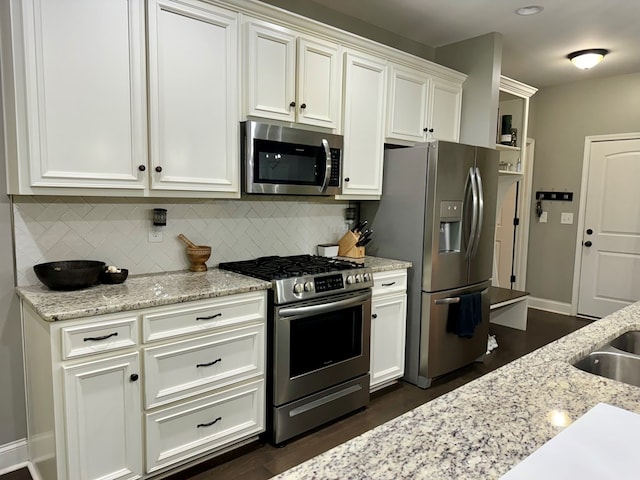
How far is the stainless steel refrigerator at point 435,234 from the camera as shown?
10.4 ft

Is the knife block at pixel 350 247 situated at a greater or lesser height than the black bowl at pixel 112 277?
greater

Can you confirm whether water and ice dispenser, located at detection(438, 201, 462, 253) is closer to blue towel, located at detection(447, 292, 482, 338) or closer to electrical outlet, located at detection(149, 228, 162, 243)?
blue towel, located at detection(447, 292, 482, 338)

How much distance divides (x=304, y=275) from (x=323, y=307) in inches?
8.9

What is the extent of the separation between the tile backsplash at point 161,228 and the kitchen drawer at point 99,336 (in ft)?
2.14

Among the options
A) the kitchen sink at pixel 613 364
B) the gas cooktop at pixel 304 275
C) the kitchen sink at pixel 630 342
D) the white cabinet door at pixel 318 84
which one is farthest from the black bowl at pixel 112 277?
the kitchen sink at pixel 630 342

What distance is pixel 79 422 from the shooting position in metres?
1.83

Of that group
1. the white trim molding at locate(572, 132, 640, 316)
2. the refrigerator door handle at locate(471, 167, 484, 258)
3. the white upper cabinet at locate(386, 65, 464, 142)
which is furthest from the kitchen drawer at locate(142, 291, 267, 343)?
the white trim molding at locate(572, 132, 640, 316)

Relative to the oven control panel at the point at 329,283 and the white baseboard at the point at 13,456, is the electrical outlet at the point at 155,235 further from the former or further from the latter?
the white baseboard at the point at 13,456

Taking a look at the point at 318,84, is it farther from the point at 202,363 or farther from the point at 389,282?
the point at 202,363

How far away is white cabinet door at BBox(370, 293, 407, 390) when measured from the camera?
120 inches

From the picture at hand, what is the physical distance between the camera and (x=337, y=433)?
266cm

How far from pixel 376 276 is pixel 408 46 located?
2.21 m

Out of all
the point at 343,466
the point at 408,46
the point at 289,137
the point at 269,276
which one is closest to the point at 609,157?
the point at 408,46

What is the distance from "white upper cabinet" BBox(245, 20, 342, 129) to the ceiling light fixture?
105 inches
